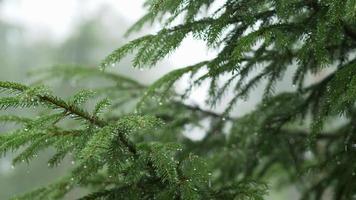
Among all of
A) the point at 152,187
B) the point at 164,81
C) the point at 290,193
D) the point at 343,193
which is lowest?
the point at 152,187

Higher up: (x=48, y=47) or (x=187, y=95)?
(x=48, y=47)

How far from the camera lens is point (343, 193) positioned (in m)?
3.64

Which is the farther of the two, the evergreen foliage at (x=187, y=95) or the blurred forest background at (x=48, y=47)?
the blurred forest background at (x=48, y=47)

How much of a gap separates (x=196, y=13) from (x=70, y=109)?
3.26 ft

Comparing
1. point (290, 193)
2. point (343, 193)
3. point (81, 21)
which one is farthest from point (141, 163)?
point (290, 193)

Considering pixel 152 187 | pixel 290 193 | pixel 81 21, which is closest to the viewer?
pixel 152 187

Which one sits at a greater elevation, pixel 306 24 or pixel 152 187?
pixel 306 24

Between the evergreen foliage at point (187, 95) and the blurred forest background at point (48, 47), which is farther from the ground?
the blurred forest background at point (48, 47)

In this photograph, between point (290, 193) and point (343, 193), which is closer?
point (343, 193)

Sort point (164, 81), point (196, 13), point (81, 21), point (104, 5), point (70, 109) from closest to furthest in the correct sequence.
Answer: point (70, 109) → point (196, 13) → point (164, 81) → point (81, 21) → point (104, 5)

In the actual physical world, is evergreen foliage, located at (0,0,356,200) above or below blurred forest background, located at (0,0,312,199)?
below

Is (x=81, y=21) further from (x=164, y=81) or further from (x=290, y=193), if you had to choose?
(x=164, y=81)

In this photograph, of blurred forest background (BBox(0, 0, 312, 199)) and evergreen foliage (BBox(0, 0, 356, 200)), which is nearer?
evergreen foliage (BBox(0, 0, 356, 200))

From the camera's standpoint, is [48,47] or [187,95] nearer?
[187,95]
